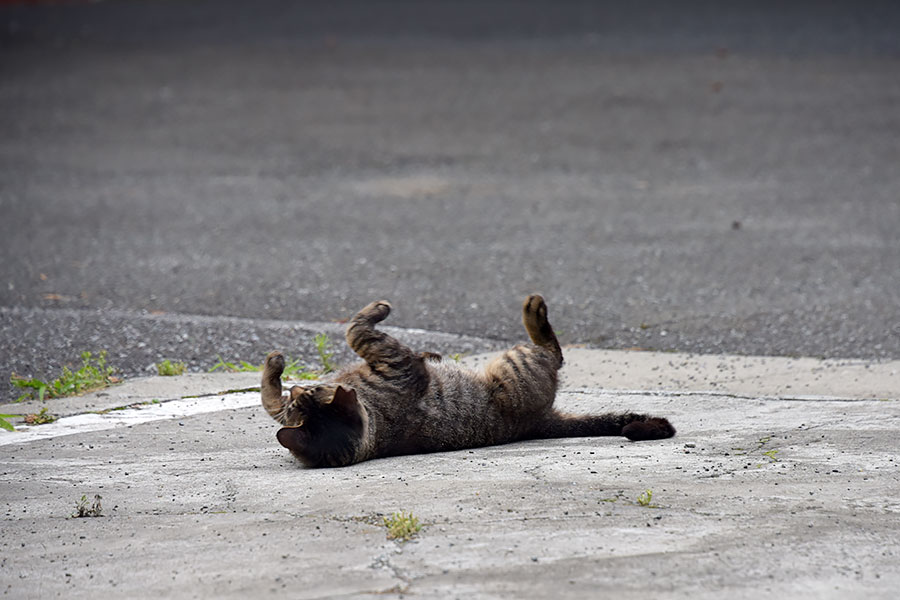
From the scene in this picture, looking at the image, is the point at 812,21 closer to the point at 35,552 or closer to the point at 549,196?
the point at 549,196

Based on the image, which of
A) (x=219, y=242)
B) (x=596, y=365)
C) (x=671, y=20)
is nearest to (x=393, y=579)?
(x=596, y=365)

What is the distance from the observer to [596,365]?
7102mm

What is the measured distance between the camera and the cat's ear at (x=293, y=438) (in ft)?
15.8

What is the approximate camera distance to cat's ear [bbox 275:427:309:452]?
4.82 meters

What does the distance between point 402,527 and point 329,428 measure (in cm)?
119

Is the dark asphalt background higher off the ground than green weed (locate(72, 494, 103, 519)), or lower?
higher

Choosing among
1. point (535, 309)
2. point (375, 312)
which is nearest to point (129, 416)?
point (375, 312)

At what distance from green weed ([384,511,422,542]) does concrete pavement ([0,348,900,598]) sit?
0.04 metres

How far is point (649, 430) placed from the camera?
5250 millimetres

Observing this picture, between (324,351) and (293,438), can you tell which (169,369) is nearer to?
(324,351)

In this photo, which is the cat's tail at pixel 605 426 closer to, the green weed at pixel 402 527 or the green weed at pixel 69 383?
the green weed at pixel 402 527

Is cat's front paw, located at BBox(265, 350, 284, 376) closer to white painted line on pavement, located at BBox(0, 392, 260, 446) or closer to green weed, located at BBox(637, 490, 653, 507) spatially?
white painted line on pavement, located at BBox(0, 392, 260, 446)

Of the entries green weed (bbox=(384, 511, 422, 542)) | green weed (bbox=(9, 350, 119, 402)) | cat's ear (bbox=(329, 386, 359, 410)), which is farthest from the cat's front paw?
green weed (bbox=(384, 511, 422, 542))

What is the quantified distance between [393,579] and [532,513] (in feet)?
2.46
